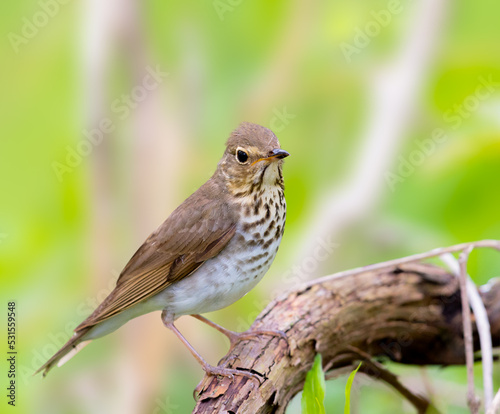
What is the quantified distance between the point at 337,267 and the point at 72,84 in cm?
193

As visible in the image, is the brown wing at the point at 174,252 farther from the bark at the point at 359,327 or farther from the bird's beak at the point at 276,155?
the bark at the point at 359,327

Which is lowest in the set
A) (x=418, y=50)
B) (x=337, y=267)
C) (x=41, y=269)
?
(x=337, y=267)

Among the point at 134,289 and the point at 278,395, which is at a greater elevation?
the point at 134,289

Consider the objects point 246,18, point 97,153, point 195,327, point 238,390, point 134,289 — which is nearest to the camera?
point 238,390

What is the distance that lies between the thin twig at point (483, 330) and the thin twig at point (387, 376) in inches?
14.3

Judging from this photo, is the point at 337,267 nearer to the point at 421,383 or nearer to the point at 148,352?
the point at 421,383

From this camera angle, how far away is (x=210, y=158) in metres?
4.11

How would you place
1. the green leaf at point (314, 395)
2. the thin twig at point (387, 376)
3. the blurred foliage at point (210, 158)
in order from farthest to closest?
the blurred foliage at point (210, 158), the thin twig at point (387, 376), the green leaf at point (314, 395)

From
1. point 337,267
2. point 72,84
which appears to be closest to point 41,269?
point 72,84

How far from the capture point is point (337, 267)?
402cm

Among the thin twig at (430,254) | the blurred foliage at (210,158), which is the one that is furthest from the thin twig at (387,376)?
the thin twig at (430,254)

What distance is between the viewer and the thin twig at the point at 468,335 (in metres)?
2.68

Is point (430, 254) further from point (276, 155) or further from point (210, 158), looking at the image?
point (210, 158)

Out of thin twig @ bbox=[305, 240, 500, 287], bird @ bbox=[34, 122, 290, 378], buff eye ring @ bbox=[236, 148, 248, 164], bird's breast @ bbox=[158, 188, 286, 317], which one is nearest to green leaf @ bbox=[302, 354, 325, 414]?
bird @ bbox=[34, 122, 290, 378]
